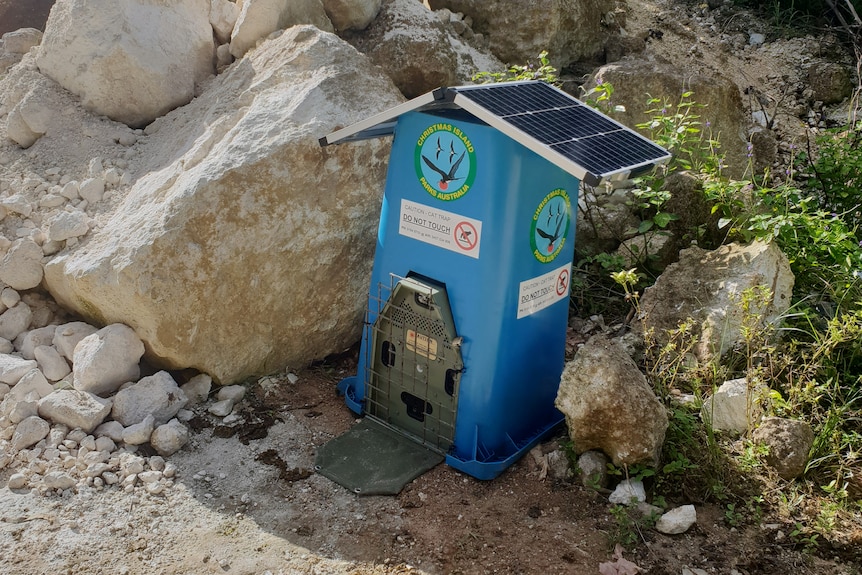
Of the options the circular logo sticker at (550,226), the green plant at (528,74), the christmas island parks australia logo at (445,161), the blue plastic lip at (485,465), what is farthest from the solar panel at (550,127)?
the blue plastic lip at (485,465)

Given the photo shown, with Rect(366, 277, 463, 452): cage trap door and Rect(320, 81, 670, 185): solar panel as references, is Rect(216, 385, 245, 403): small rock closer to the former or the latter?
Rect(366, 277, 463, 452): cage trap door

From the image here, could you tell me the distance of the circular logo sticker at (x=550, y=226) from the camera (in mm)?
3318

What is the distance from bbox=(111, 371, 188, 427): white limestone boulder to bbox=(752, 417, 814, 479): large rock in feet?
8.41

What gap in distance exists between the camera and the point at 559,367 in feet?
12.4

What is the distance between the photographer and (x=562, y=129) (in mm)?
3178

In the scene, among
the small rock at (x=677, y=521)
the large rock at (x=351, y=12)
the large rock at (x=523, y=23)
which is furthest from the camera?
the large rock at (x=523, y=23)

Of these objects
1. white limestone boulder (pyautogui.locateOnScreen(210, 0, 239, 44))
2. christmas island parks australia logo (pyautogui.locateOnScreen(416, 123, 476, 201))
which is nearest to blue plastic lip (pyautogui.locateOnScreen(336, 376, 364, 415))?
christmas island parks australia logo (pyautogui.locateOnScreen(416, 123, 476, 201))

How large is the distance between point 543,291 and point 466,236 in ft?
1.48

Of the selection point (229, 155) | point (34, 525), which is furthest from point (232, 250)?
point (34, 525)

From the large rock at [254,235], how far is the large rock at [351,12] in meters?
0.77

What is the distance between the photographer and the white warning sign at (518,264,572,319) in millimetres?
3385

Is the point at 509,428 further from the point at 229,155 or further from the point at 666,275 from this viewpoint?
the point at 229,155

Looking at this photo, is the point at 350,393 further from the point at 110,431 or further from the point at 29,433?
the point at 29,433

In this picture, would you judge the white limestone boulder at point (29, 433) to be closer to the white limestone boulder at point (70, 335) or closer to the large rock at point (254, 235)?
the white limestone boulder at point (70, 335)
